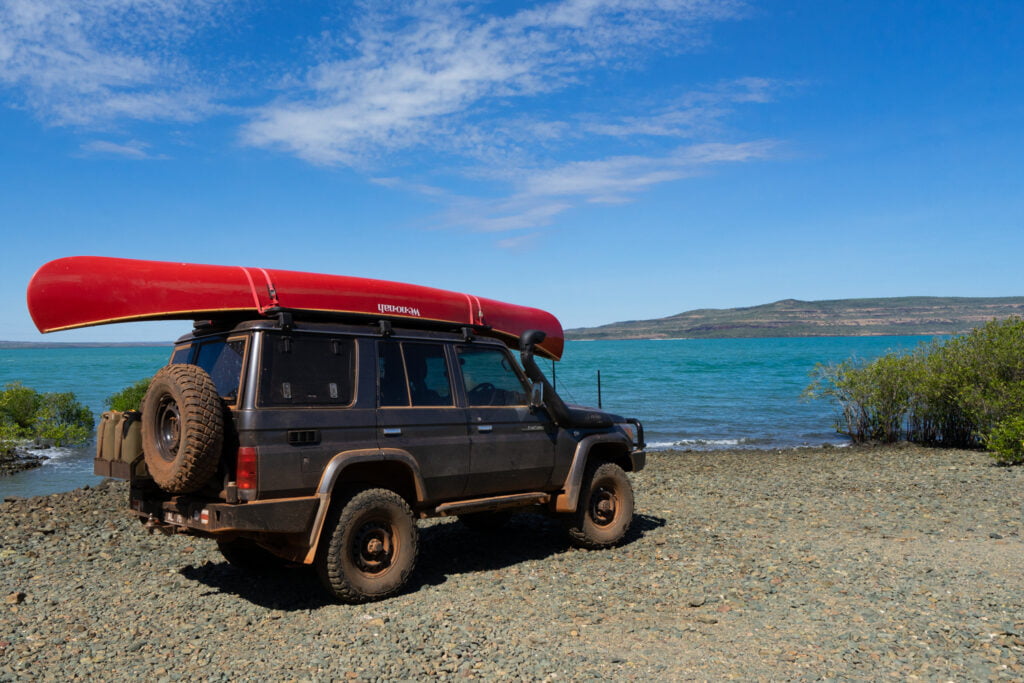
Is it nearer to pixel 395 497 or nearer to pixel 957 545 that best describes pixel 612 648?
pixel 395 497

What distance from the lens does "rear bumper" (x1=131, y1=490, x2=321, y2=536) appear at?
5.75 meters

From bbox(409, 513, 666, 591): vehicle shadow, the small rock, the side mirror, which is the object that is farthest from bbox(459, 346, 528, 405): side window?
the small rock

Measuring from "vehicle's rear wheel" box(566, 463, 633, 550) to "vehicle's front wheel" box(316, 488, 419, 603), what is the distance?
7.00ft

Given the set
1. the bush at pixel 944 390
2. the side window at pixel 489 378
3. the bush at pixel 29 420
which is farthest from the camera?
the bush at pixel 29 420

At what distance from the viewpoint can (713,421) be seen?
2978 centimetres

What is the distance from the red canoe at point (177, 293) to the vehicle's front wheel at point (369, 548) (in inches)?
63.0

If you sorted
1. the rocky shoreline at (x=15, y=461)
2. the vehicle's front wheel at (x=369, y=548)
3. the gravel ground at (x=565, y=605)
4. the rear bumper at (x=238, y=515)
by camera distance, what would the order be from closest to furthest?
the gravel ground at (x=565, y=605) < the rear bumper at (x=238, y=515) < the vehicle's front wheel at (x=369, y=548) < the rocky shoreline at (x=15, y=461)

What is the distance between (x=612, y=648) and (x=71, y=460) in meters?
18.3

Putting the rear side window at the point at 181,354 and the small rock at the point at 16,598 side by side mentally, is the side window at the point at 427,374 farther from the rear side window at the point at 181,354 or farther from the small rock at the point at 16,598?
the small rock at the point at 16,598

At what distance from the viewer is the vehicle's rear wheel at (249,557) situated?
298 inches

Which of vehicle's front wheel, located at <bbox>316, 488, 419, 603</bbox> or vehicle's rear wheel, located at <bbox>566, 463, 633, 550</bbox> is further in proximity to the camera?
vehicle's rear wheel, located at <bbox>566, 463, 633, 550</bbox>

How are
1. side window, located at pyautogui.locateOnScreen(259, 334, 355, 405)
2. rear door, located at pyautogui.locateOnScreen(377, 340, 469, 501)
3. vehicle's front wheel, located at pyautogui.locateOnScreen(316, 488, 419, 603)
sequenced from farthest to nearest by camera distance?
rear door, located at pyautogui.locateOnScreen(377, 340, 469, 501)
vehicle's front wheel, located at pyautogui.locateOnScreen(316, 488, 419, 603)
side window, located at pyautogui.locateOnScreen(259, 334, 355, 405)

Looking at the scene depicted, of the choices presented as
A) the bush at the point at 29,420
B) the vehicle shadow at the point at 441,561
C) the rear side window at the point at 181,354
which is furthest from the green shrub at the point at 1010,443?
the bush at the point at 29,420

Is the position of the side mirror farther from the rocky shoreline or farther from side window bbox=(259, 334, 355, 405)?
the rocky shoreline
